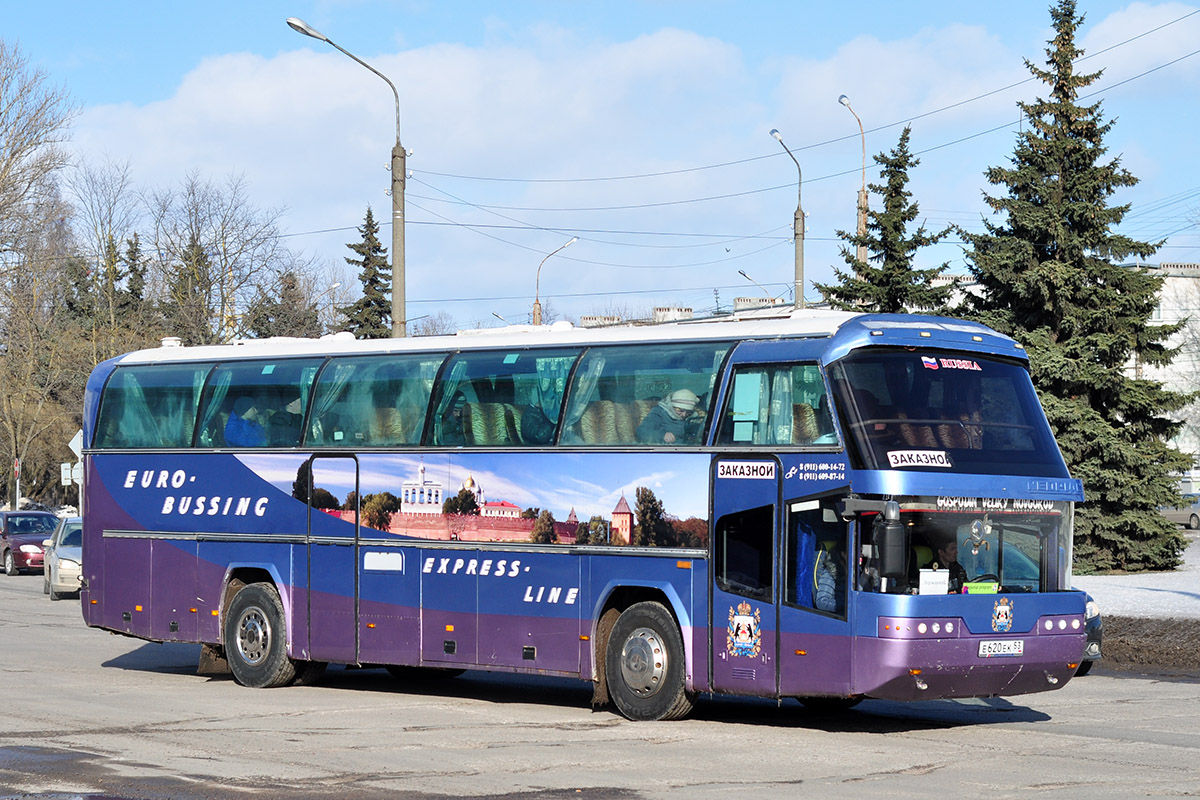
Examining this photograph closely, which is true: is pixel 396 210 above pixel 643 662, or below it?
above

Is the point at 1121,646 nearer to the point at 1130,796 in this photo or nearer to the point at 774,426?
the point at 774,426

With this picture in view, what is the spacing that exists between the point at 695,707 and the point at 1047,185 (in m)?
20.3

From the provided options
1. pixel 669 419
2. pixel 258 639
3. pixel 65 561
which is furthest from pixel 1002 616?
pixel 65 561

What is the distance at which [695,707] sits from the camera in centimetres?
1487

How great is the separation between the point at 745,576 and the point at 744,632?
473 mm

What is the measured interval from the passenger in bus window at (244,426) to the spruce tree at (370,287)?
48.8 meters

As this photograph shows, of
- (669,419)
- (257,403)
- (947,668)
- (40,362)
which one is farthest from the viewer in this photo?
(40,362)

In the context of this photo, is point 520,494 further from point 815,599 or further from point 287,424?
point 287,424

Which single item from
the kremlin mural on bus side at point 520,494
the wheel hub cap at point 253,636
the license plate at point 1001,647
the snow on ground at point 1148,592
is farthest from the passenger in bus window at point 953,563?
the snow on ground at point 1148,592

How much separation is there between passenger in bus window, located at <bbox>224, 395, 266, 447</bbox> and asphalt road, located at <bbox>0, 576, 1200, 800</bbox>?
8.95 ft

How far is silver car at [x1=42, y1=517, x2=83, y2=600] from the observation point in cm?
3128

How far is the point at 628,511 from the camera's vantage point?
45.0ft

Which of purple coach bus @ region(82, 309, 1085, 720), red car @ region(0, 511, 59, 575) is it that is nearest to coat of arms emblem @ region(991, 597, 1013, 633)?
purple coach bus @ region(82, 309, 1085, 720)

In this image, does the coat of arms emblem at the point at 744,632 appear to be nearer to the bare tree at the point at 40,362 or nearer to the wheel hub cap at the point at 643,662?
the wheel hub cap at the point at 643,662
